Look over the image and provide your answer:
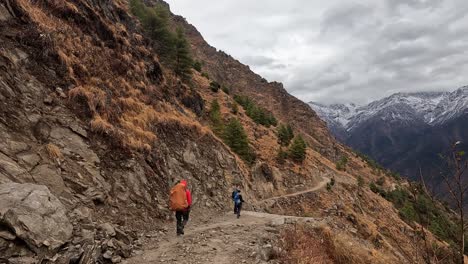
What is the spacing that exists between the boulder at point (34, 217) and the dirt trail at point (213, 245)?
2.47 m

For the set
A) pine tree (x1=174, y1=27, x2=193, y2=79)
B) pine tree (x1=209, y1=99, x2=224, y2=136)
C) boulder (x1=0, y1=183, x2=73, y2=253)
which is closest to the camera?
boulder (x1=0, y1=183, x2=73, y2=253)

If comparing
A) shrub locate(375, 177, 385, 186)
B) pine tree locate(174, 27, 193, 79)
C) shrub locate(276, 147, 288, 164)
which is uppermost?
A: pine tree locate(174, 27, 193, 79)

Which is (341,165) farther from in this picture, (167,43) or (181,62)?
(167,43)

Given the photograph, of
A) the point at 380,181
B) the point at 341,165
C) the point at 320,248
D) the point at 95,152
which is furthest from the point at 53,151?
the point at 380,181

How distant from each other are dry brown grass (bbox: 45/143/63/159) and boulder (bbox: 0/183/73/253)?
363 cm

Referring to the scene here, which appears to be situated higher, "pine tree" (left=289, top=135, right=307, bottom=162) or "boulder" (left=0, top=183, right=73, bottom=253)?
"pine tree" (left=289, top=135, right=307, bottom=162)

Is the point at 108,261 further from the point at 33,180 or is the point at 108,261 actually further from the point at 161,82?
the point at 161,82

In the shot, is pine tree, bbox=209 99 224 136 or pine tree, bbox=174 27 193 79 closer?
pine tree, bbox=209 99 224 136

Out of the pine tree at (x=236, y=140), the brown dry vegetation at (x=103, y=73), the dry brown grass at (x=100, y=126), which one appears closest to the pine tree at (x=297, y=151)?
the pine tree at (x=236, y=140)

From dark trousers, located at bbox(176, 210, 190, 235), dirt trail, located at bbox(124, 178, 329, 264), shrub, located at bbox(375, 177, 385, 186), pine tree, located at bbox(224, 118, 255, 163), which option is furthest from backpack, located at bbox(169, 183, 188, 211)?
shrub, located at bbox(375, 177, 385, 186)

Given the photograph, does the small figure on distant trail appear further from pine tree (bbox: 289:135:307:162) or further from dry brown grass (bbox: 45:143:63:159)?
pine tree (bbox: 289:135:307:162)

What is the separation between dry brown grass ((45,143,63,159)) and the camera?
1266 centimetres

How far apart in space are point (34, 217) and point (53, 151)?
16.3ft

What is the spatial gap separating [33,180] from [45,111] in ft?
15.7
